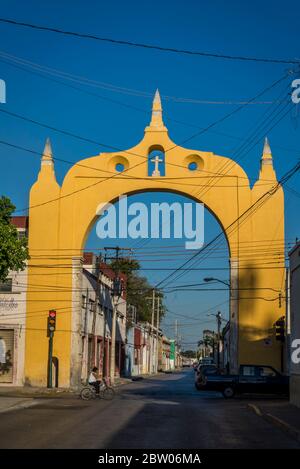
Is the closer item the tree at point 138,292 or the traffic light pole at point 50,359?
the traffic light pole at point 50,359

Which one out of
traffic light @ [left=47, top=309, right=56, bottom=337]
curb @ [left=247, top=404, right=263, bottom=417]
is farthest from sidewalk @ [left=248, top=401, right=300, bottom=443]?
traffic light @ [left=47, top=309, right=56, bottom=337]

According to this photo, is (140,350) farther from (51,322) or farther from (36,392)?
(36,392)

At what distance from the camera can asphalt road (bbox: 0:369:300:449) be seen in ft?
47.0

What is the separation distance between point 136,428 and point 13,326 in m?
23.7

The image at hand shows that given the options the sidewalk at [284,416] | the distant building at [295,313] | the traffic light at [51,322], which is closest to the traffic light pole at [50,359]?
the traffic light at [51,322]

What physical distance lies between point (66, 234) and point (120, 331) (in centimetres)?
3077

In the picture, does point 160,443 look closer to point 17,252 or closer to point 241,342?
point 17,252

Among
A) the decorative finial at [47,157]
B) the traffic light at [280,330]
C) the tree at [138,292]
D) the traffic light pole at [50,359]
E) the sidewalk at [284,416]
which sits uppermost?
the decorative finial at [47,157]

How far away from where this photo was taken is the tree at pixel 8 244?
941 inches

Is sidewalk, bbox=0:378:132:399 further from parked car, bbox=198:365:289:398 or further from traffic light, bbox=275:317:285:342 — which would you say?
traffic light, bbox=275:317:285:342

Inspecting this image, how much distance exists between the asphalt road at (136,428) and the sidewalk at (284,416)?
8.1 inches

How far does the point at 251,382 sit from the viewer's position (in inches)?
1316

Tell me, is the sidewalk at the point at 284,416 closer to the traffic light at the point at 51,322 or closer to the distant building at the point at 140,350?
the traffic light at the point at 51,322

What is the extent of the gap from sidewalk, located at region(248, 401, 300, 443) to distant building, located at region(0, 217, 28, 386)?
17.1m
